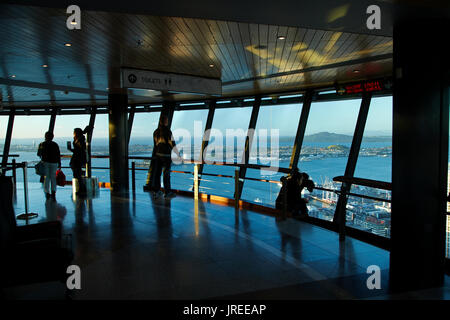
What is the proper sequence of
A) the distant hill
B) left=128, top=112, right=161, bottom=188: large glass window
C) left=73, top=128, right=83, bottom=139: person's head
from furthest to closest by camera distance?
left=128, top=112, right=161, bottom=188: large glass window, left=73, top=128, right=83, bottom=139: person's head, the distant hill

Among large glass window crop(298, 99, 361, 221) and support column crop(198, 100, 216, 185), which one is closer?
large glass window crop(298, 99, 361, 221)

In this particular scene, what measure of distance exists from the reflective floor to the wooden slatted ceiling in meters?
2.92

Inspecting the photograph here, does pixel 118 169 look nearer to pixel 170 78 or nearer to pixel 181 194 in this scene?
pixel 181 194

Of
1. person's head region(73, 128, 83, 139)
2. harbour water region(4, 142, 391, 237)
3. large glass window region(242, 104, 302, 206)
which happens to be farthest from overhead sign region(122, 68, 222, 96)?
person's head region(73, 128, 83, 139)

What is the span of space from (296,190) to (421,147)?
3.04m

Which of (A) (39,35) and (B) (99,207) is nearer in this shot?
(A) (39,35)

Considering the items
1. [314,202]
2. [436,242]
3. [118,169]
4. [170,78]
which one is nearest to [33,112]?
[118,169]

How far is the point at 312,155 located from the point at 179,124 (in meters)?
5.29

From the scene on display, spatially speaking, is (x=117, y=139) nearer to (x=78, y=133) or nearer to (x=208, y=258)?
(x=78, y=133)

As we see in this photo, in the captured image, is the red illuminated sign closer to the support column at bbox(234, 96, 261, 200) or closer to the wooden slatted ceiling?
the wooden slatted ceiling

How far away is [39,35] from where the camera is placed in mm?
4383

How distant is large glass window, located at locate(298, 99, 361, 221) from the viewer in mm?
7477

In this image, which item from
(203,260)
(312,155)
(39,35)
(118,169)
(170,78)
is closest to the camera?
(203,260)
